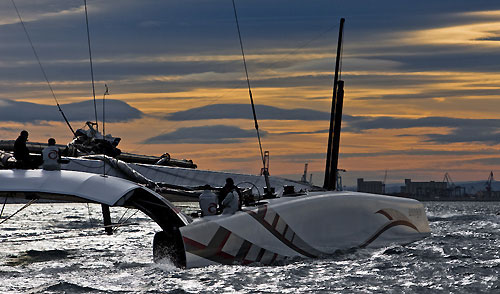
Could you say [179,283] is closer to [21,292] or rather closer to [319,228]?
[21,292]

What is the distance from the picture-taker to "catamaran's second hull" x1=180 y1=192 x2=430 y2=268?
12.1 m

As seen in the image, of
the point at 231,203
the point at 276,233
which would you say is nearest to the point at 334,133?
the point at 276,233

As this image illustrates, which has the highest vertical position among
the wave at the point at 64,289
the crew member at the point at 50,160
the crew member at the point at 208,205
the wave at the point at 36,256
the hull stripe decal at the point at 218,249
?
the crew member at the point at 50,160

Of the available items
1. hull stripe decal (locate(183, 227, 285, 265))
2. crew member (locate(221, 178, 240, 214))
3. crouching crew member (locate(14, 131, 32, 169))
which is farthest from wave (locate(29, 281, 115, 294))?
crouching crew member (locate(14, 131, 32, 169))

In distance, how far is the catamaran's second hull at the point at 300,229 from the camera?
12.1 m

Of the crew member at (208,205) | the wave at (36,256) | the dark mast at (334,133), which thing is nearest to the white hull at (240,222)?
the crew member at (208,205)

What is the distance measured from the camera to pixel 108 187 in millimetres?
12789

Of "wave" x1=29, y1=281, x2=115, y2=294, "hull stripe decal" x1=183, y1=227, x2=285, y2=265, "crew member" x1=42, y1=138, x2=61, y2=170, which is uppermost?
"crew member" x1=42, y1=138, x2=61, y2=170

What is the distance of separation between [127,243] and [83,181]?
6.47 m

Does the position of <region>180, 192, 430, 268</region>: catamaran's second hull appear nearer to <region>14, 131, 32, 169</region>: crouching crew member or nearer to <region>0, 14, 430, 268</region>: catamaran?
<region>0, 14, 430, 268</region>: catamaran

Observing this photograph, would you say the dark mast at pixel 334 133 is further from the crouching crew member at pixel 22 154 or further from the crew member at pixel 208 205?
the crouching crew member at pixel 22 154

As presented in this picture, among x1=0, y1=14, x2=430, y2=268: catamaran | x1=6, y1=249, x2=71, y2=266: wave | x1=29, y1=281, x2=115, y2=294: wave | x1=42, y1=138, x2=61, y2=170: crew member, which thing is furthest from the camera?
x1=6, y1=249, x2=71, y2=266: wave

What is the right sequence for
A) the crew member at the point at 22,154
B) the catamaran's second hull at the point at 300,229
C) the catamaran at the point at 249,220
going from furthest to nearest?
the crew member at the point at 22,154
the catamaran at the point at 249,220
the catamaran's second hull at the point at 300,229

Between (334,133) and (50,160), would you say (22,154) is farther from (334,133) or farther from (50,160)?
(334,133)
